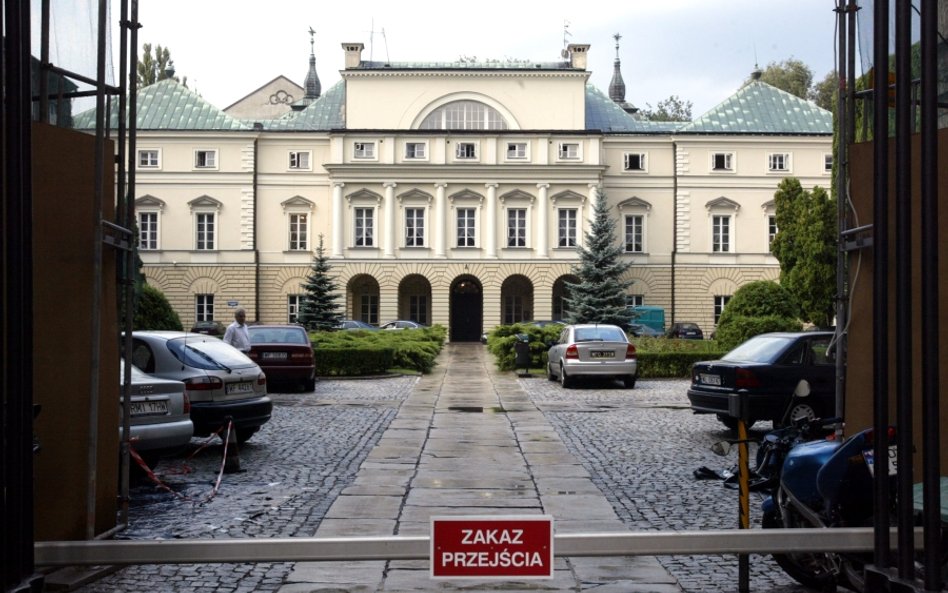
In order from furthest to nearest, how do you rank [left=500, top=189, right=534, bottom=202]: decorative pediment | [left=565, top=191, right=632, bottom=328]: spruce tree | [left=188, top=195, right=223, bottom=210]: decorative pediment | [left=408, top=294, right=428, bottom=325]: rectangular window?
[left=408, top=294, right=428, bottom=325]: rectangular window, [left=188, top=195, right=223, bottom=210]: decorative pediment, [left=500, top=189, right=534, bottom=202]: decorative pediment, [left=565, top=191, right=632, bottom=328]: spruce tree

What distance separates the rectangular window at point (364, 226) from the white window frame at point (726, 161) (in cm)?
1958

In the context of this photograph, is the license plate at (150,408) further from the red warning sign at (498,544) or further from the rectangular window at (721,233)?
the rectangular window at (721,233)

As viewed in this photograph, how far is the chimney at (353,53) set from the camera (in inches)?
2473

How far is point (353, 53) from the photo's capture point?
63.0 m

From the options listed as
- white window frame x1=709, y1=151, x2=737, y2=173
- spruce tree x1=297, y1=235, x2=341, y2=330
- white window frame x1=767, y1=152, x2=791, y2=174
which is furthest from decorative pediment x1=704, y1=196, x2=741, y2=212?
spruce tree x1=297, y1=235, x2=341, y2=330

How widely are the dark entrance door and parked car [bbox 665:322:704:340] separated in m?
11.7

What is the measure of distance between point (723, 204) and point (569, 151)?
935cm

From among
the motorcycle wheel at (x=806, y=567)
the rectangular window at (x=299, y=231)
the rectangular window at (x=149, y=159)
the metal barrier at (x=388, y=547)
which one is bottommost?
the motorcycle wheel at (x=806, y=567)

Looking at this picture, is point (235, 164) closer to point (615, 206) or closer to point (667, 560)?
point (615, 206)

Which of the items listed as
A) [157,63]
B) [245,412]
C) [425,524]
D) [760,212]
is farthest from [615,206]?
[425,524]

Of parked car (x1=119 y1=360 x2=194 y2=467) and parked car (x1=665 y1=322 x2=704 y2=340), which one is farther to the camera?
parked car (x1=665 y1=322 x2=704 y2=340)

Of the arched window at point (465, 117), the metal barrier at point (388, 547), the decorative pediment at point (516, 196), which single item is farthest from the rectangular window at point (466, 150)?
the metal barrier at point (388, 547)

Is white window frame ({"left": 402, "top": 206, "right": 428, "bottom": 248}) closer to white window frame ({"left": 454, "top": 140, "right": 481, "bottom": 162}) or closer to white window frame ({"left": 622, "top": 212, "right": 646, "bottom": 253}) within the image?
white window frame ({"left": 454, "top": 140, "right": 481, "bottom": 162})

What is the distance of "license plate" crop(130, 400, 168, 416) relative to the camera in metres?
10.3
